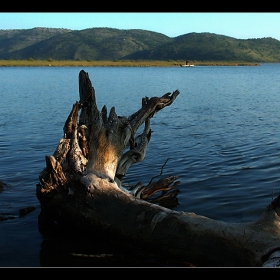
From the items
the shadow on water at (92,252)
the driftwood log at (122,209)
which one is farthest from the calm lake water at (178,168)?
the driftwood log at (122,209)

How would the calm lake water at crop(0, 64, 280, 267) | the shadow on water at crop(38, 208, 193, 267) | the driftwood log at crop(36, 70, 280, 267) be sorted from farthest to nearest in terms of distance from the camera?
1. the calm lake water at crop(0, 64, 280, 267)
2. the shadow on water at crop(38, 208, 193, 267)
3. the driftwood log at crop(36, 70, 280, 267)

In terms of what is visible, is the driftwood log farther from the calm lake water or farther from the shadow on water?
the calm lake water

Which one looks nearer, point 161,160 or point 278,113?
point 161,160

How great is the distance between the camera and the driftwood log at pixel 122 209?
4.74 metres

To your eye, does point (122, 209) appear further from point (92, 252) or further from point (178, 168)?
point (178, 168)

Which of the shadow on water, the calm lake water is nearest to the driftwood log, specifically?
the shadow on water

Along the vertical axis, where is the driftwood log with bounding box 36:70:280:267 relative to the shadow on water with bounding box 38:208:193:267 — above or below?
above

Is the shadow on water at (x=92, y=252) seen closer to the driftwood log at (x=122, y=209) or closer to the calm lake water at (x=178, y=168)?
the calm lake water at (x=178, y=168)

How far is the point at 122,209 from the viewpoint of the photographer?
222 inches

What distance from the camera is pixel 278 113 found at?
21.8 metres

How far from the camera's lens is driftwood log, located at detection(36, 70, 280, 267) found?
187 inches
